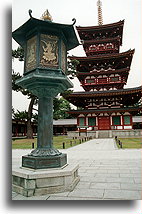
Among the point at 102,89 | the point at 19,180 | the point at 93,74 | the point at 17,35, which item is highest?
the point at 93,74

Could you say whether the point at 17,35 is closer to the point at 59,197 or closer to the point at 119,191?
the point at 59,197

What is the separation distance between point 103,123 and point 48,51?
72.4ft

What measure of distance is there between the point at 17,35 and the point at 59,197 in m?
3.72

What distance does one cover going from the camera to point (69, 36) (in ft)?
14.9

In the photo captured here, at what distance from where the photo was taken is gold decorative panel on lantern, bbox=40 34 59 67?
4.06m

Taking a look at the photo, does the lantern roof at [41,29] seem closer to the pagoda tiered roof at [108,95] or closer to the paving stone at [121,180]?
the paving stone at [121,180]

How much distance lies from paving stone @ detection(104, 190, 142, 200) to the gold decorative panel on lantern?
290 centimetres

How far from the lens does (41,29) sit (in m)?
4.06

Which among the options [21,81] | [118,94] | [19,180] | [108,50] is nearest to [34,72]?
[21,81]

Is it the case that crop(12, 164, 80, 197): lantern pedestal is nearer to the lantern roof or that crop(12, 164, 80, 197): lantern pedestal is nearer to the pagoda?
the lantern roof

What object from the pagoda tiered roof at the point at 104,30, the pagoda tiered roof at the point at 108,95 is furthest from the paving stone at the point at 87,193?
the pagoda tiered roof at the point at 104,30

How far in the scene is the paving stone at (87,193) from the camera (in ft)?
11.6

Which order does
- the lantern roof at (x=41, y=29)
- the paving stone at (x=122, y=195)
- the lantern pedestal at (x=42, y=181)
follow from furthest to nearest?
the lantern roof at (x=41, y=29), the lantern pedestal at (x=42, y=181), the paving stone at (x=122, y=195)

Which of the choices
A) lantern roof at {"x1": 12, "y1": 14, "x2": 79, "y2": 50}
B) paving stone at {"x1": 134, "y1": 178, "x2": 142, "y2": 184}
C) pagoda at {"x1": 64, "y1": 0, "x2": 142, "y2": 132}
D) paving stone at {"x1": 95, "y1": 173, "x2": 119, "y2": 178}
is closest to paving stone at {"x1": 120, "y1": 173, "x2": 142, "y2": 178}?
paving stone at {"x1": 95, "y1": 173, "x2": 119, "y2": 178}
